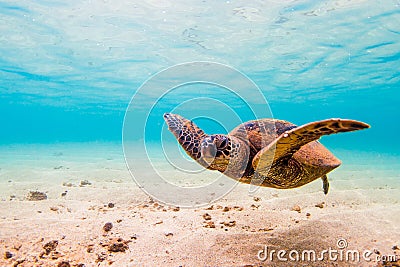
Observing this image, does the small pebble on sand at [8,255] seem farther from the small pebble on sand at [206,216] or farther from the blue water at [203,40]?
the blue water at [203,40]

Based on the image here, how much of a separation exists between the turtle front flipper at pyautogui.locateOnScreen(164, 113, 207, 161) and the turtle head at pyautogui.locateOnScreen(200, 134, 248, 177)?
149mm

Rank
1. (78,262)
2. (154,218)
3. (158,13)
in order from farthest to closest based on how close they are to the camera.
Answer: (158,13)
(154,218)
(78,262)

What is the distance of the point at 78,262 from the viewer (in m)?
2.82

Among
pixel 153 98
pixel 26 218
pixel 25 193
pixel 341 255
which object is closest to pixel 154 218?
pixel 26 218

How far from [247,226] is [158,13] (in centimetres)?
1422

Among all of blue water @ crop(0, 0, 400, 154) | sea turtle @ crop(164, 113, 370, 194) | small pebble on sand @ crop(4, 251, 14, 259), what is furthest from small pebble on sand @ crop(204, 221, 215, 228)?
blue water @ crop(0, 0, 400, 154)

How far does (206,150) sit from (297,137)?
1.07 m

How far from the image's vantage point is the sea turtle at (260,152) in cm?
267

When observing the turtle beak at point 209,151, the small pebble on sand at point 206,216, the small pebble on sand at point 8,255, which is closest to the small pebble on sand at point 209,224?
the small pebble on sand at point 206,216

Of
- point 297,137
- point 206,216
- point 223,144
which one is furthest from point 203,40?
point 297,137

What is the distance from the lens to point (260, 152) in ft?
9.38

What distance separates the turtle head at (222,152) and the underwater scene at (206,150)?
0.02 metres

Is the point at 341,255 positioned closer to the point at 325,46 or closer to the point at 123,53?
the point at 325,46

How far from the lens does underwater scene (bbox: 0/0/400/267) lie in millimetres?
3090
